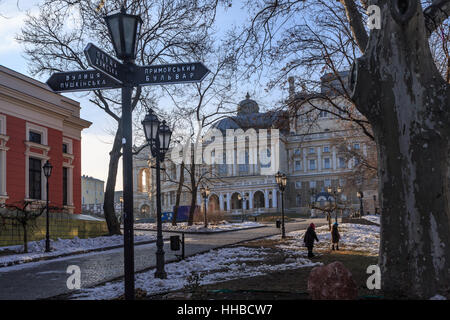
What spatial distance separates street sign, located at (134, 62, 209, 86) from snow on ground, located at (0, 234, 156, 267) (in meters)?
12.7

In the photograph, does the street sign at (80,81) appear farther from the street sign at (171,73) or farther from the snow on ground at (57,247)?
the snow on ground at (57,247)

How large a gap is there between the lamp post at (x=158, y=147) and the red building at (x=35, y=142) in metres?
13.7

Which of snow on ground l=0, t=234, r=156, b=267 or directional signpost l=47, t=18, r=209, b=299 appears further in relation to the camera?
snow on ground l=0, t=234, r=156, b=267

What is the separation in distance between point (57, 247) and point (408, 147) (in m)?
17.8

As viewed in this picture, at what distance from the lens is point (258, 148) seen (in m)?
96.8

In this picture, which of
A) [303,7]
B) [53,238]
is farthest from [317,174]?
[303,7]

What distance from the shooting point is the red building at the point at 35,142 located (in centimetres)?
2384

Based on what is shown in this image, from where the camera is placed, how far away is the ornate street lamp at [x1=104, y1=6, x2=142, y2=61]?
543cm

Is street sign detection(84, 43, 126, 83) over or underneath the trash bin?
over

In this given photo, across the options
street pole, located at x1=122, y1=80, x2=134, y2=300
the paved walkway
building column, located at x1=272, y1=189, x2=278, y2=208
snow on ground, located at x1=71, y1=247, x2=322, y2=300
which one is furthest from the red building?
building column, located at x1=272, y1=189, x2=278, y2=208

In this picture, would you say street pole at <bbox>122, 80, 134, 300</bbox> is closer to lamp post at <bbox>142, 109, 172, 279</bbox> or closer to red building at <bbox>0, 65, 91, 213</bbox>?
lamp post at <bbox>142, 109, 172, 279</bbox>

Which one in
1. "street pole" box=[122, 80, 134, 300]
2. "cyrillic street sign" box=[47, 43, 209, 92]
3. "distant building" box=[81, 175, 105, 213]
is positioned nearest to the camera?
"street pole" box=[122, 80, 134, 300]

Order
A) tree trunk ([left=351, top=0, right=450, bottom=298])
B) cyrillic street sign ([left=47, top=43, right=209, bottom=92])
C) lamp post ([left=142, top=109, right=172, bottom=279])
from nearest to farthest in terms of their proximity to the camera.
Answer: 1. cyrillic street sign ([left=47, top=43, right=209, bottom=92])
2. tree trunk ([left=351, top=0, right=450, bottom=298])
3. lamp post ([left=142, top=109, right=172, bottom=279])

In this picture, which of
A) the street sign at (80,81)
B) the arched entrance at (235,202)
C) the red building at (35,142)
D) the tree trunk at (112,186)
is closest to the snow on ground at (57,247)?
the tree trunk at (112,186)
